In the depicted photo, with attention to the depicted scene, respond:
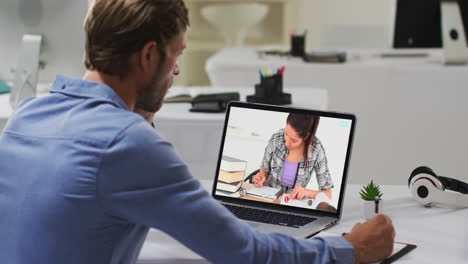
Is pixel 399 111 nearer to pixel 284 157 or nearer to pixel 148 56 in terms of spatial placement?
pixel 284 157

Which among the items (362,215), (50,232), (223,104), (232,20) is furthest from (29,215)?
(232,20)

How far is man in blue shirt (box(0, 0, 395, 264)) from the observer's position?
0.77 metres

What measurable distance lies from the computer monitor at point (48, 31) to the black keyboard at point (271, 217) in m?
1.08

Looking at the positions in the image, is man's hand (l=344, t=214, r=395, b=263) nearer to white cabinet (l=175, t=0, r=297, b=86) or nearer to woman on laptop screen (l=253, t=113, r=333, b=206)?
woman on laptop screen (l=253, t=113, r=333, b=206)

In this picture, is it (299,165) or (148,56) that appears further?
(299,165)

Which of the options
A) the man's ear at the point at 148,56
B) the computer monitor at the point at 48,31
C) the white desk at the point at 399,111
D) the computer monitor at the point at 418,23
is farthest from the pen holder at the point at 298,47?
the man's ear at the point at 148,56

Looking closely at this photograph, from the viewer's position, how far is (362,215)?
49.4 inches

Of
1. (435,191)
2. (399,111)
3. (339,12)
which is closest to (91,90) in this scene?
(435,191)

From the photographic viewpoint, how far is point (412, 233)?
3.78 feet

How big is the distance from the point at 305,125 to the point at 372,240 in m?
0.37

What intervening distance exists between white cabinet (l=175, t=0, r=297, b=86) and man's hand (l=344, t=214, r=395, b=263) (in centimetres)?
427

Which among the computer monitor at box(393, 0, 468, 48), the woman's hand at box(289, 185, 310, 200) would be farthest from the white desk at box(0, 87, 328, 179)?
the computer monitor at box(393, 0, 468, 48)

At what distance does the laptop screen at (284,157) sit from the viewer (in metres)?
1.24

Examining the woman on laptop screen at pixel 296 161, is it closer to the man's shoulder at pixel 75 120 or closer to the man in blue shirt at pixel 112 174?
the man in blue shirt at pixel 112 174
